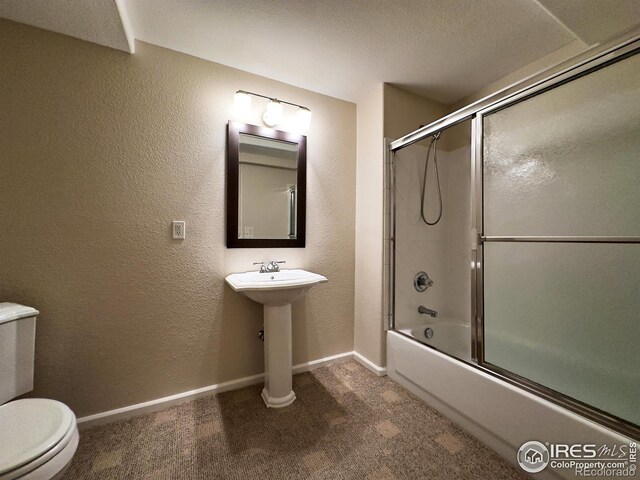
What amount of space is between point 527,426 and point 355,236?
154 cm

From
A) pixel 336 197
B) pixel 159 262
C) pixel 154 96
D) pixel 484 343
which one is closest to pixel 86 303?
pixel 159 262

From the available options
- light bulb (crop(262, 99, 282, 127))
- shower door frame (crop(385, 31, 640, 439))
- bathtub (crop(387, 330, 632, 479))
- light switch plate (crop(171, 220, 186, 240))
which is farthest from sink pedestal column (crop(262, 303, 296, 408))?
light bulb (crop(262, 99, 282, 127))

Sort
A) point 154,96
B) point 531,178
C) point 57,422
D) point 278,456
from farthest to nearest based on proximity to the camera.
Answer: point 531,178 → point 154,96 → point 278,456 → point 57,422

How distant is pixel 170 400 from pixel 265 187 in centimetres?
151

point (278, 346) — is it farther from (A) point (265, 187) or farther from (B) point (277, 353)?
(A) point (265, 187)

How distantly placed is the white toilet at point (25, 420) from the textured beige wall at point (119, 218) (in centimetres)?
21

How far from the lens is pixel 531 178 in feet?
5.71

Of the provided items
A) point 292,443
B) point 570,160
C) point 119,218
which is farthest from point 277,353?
point 570,160

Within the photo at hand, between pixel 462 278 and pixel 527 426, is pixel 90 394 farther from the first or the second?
pixel 462 278

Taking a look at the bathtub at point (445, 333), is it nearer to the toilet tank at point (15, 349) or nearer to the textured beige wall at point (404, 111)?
the textured beige wall at point (404, 111)

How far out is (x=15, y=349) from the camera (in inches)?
44.9

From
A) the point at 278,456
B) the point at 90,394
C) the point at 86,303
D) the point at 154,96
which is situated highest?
the point at 154,96

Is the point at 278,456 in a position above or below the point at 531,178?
below

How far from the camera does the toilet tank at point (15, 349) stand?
110cm
